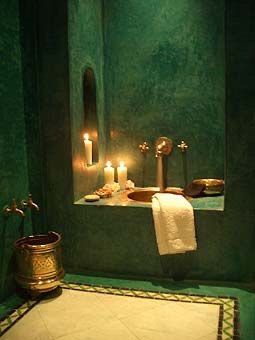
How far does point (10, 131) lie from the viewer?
290 cm

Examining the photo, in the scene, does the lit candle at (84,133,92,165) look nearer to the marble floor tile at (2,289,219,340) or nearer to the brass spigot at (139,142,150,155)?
the brass spigot at (139,142,150,155)

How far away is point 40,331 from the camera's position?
2.40m

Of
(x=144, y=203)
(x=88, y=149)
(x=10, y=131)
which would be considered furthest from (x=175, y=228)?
(x=10, y=131)

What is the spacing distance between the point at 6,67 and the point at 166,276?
6.69 feet

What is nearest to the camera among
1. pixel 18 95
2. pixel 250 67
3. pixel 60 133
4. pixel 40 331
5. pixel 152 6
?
pixel 40 331

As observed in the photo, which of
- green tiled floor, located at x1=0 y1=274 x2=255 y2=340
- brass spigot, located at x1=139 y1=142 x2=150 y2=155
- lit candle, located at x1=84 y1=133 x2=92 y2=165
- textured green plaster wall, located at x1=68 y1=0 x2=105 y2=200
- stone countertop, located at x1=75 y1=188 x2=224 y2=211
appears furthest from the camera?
brass spigot, located at x1=139 y1=142 x2=150 y2=155

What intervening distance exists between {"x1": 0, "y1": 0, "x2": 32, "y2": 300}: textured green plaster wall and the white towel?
3.66 ft

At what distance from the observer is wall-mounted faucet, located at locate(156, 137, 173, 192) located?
12.2 ft

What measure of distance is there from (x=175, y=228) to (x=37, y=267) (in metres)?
1.07

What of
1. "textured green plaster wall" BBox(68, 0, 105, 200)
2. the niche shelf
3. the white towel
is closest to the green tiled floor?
the white towel

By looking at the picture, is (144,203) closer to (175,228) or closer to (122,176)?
(175,228)

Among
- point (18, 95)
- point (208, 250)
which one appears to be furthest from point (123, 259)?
point (18, 95)

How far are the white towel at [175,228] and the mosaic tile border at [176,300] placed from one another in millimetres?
329

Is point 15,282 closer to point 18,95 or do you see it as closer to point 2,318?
point 2,318
